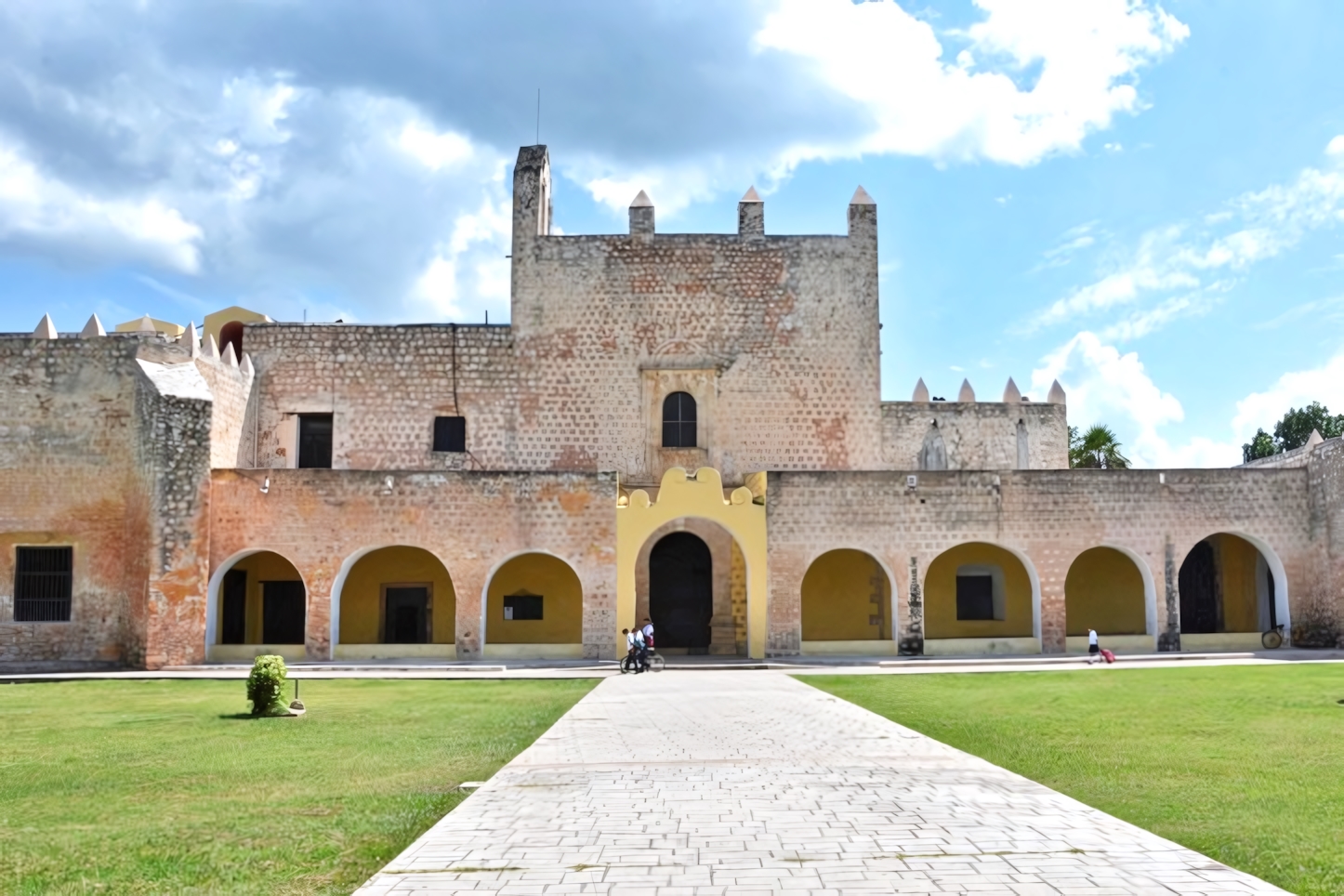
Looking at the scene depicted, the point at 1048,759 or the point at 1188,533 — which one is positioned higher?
the point at 1188,533

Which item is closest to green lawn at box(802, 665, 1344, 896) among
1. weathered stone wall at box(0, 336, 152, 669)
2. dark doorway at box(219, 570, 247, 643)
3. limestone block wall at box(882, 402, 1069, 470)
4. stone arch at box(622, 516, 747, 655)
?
stone arch at box(622, 516, 747, 655)

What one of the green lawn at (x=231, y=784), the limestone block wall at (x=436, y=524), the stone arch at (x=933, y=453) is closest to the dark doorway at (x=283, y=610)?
the limestone block wall at (x=436, y=524)

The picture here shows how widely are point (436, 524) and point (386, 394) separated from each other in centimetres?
458

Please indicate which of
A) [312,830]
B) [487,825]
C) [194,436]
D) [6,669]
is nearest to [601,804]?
[487,825]

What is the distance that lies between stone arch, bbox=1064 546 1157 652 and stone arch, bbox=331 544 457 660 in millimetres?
13574

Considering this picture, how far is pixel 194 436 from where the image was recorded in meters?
20.5

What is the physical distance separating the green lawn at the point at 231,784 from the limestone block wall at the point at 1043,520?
7.89 m

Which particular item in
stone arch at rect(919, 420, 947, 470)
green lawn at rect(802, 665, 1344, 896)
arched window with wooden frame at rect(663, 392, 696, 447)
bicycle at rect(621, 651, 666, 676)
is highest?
arched window with wooden frame at rect(663, 392, 696, 447)

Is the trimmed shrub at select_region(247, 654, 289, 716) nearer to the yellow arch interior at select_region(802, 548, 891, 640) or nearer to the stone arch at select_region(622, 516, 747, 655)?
the stone arch at select_region(622, 516, 747, 655)

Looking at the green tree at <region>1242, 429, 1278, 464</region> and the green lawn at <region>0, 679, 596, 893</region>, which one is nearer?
the green lawn at <region>0, 679, 596, 893</region>

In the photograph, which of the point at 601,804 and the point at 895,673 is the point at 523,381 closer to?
the point at 895,673

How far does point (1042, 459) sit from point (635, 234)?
1148 cm

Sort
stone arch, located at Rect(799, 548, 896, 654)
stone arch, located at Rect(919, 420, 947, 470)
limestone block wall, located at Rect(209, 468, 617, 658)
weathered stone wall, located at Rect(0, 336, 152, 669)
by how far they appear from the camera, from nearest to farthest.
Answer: weathered stone wall, located at Rect(0, 336, 152, 669) → limestone block wall, located at Rect(209, 468, 617, 658) → stone arch, located at Rect(799, 548, 896, 654) → stone arch, located at Rect(919, 420, 947, 470)

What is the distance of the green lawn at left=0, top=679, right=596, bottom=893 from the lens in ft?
18.2
